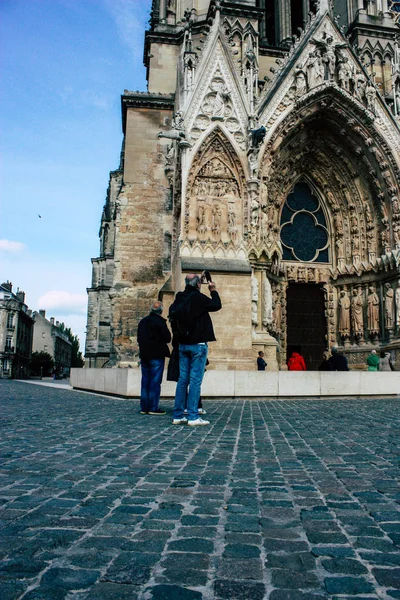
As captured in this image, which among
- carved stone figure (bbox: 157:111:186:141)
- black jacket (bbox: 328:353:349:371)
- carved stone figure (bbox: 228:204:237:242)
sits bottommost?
black jacket (bbox: 328:353:349:371)

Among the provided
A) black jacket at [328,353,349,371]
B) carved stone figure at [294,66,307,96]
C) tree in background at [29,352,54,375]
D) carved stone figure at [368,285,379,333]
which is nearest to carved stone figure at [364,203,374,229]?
carved stone figure at [368,285,379,333]

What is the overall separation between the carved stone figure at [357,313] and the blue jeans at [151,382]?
38.0ft

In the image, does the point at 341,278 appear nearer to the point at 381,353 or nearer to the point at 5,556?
the point at 381,353

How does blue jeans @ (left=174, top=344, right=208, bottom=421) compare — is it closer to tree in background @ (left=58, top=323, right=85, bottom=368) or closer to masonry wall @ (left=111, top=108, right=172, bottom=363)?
masonry wall @ (left=111, top=108, right=172, bottom=363)

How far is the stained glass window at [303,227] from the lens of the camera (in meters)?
18.2

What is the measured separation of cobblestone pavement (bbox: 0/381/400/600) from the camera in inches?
61.6

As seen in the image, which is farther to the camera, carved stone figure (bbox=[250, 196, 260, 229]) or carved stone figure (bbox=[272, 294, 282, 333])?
carved stone figure (bbox=[272, 294, 282, 333])

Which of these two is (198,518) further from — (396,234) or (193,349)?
(396,234)

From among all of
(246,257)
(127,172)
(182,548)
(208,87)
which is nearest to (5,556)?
(182,548)

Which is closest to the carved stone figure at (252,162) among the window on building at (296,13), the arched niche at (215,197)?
the arched niche at (215,197)

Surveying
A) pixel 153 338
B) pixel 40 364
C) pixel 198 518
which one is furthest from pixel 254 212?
pixel 40 364

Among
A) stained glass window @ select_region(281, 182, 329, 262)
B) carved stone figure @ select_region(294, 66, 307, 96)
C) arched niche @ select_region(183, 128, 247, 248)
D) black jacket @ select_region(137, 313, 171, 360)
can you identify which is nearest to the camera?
black jacket @ select_region(137, 313, 171, 360)

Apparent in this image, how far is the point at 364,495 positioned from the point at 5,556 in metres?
1.77

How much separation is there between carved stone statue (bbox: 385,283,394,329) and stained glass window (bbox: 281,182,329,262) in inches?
113
